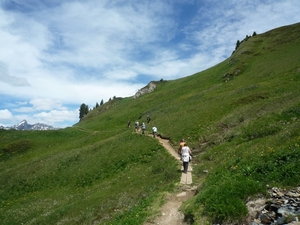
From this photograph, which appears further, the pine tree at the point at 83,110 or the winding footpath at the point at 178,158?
the pine tree at the point at 83,110

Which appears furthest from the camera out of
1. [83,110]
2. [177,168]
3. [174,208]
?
[83,110]

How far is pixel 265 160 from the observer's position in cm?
1377

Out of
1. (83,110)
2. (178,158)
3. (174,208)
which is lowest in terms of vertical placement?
(174,208)

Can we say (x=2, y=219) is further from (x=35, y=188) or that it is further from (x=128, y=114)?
(x=128, y=114)

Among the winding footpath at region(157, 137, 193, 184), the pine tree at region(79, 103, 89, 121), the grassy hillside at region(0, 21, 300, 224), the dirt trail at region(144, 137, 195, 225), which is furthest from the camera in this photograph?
the pine tree at region(79, 103, 89, 121)

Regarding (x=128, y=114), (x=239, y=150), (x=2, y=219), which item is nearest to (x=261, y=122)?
(x=239, y=150)

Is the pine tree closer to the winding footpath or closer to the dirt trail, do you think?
the winding footpath

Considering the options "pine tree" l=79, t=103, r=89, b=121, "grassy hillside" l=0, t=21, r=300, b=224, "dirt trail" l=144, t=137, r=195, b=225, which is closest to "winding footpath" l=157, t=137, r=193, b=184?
"grassy hillside" l=0, t=21, r=300, b=224

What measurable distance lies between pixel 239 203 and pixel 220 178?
11.5 ft

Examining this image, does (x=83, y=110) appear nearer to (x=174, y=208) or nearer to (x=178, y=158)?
(x=178, y=158)

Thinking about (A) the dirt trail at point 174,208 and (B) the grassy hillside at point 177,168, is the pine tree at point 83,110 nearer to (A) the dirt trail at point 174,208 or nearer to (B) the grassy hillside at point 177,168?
(B) the grassy hillside at point 177,168

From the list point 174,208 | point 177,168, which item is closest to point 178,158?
point 177,168

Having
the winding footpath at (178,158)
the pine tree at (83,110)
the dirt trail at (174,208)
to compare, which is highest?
the pine tree at (83,110)

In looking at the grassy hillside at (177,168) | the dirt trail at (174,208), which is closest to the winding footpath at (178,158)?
the grassy hillside at (177,168)
